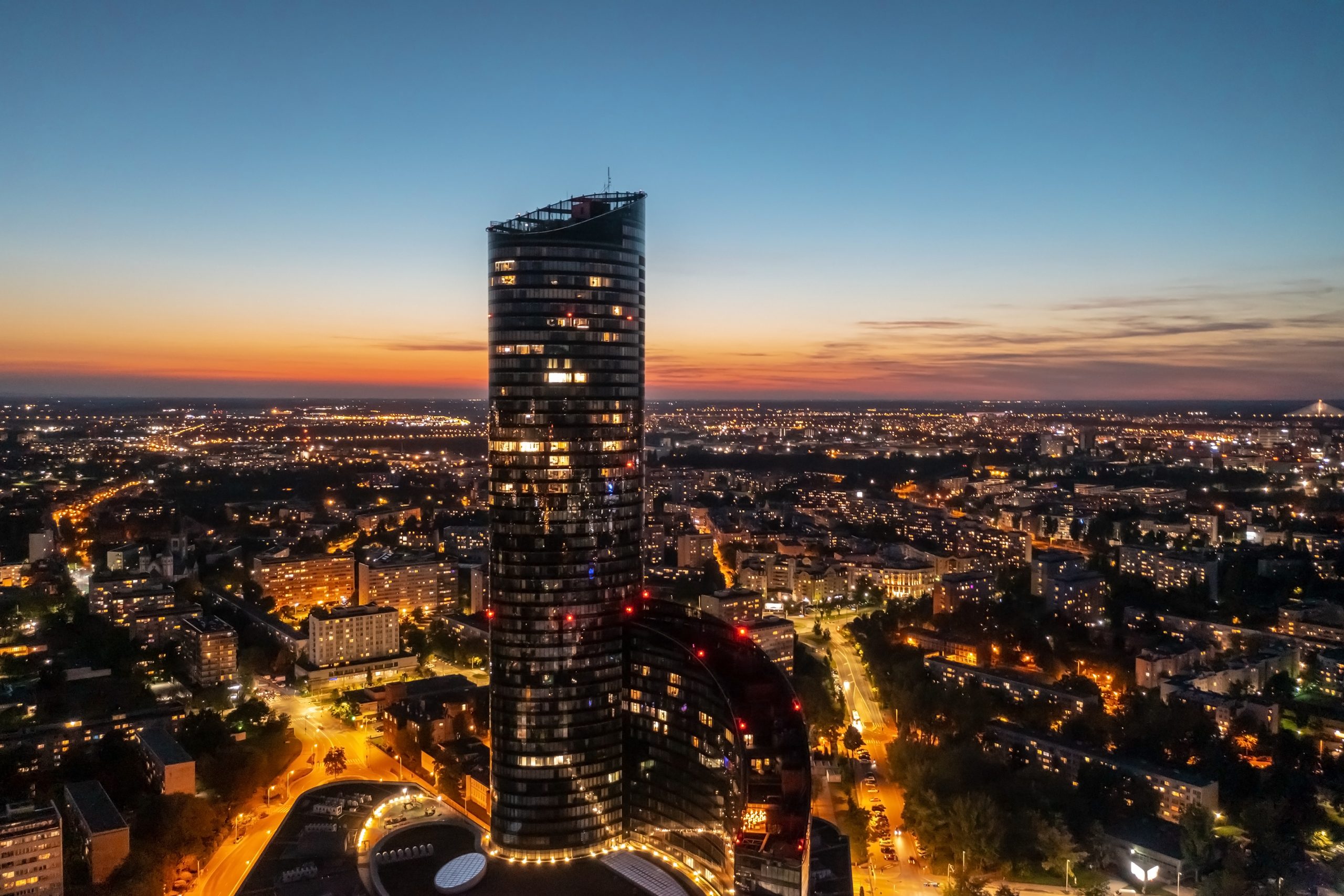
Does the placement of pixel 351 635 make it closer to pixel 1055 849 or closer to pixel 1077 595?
pixel 1055 849

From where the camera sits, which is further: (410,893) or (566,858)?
(566,858)

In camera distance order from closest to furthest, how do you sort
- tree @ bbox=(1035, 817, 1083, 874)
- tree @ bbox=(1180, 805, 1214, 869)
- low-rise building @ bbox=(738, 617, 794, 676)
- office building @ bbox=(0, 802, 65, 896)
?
1. office building @ bbox=(0, 802, 65, 896)
2. tree @ bbox=(1180, 805, 1214, 869)
3. tree @ bbox=(1035, 817, 1083, 874)
4. low-rise building @ bbox=(738, 617, 794, 676)

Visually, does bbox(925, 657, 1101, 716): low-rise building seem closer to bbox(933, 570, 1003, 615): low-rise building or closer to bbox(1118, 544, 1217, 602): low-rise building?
bbox(933, 570, 1003, 615): low-rise building

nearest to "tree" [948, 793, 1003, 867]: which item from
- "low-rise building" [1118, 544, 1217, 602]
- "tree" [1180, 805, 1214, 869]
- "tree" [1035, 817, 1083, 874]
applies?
"tree" [1035, 817, 1083, 874]

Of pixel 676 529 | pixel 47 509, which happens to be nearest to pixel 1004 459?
pixel 676 529

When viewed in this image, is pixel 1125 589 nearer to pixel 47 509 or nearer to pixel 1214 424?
pixel 47 509
